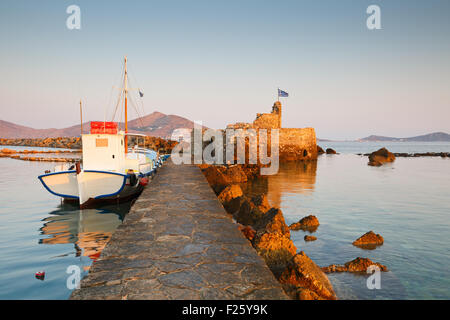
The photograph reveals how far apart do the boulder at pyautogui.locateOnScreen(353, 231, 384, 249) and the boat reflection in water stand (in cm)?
888

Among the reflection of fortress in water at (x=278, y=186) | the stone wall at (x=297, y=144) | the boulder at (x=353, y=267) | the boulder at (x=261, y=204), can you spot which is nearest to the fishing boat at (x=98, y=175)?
the boulder at (x=261, y=204)

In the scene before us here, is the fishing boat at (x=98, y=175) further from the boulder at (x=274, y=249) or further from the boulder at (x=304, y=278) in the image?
the boulder at (x=304, y=278)

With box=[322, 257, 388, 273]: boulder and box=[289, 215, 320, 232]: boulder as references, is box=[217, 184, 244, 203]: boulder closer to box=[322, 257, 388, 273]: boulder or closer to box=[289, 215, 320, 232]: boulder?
box=[289, 215, 320, 232]: boulder

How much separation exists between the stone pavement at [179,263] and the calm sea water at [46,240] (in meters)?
2.70

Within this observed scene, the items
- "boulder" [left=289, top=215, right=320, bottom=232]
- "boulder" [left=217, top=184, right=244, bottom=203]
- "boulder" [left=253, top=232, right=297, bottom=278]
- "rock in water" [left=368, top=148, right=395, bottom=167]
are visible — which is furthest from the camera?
"rock in water" [left=368, top=148, right=395, bottom=167]

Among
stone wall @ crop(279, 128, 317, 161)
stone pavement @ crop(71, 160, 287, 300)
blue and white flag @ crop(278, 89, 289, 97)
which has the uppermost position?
blue and white flag @ crop(278, 89, 289, 97)

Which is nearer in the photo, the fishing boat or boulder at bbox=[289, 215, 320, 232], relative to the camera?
boulder at bbox=[289, 215, 320, 232]

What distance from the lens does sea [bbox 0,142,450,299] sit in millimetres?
7641

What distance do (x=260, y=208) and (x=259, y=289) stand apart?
8.77 meters

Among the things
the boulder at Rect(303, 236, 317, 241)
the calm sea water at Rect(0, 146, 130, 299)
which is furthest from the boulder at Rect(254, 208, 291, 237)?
the calm sea water at Rect(0, 146, 130, 299)

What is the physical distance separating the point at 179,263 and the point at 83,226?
9.69 meters

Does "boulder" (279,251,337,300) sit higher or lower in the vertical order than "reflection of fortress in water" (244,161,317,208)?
higher
